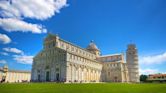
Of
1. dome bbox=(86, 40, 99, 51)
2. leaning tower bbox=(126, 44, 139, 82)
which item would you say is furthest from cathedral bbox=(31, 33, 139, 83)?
dome bbox=(86, 40, 99, 51)

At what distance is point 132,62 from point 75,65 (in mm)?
40198

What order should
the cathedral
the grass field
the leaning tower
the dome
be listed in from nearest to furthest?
the grass field
the cathedral
the leaning tower
the dome

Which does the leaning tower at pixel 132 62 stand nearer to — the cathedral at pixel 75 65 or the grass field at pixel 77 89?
the cathedral at pixel 75 65

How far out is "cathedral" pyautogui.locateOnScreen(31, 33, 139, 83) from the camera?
5743cm

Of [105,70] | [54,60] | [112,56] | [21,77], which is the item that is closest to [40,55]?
[54,60]

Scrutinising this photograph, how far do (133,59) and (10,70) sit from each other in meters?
72.4

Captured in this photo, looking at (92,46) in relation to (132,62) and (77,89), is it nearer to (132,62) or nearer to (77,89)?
(132,62)

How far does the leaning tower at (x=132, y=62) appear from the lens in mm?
85312

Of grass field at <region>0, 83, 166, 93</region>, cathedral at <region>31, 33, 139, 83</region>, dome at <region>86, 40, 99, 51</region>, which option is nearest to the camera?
grass field at <region>0, 83, 166, 93</region>

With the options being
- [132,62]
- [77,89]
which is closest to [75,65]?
[132,62]

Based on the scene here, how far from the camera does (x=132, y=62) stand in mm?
87625

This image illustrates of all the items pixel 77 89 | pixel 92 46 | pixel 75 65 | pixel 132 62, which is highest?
pixel 92 46

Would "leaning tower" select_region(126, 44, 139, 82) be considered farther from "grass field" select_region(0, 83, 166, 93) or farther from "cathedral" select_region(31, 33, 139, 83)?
"grass field" select_region(0, 83, 166, 93)

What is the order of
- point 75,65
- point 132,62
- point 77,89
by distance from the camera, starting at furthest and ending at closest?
1. point 132,62
2. point 75,65
3. point 77,89
